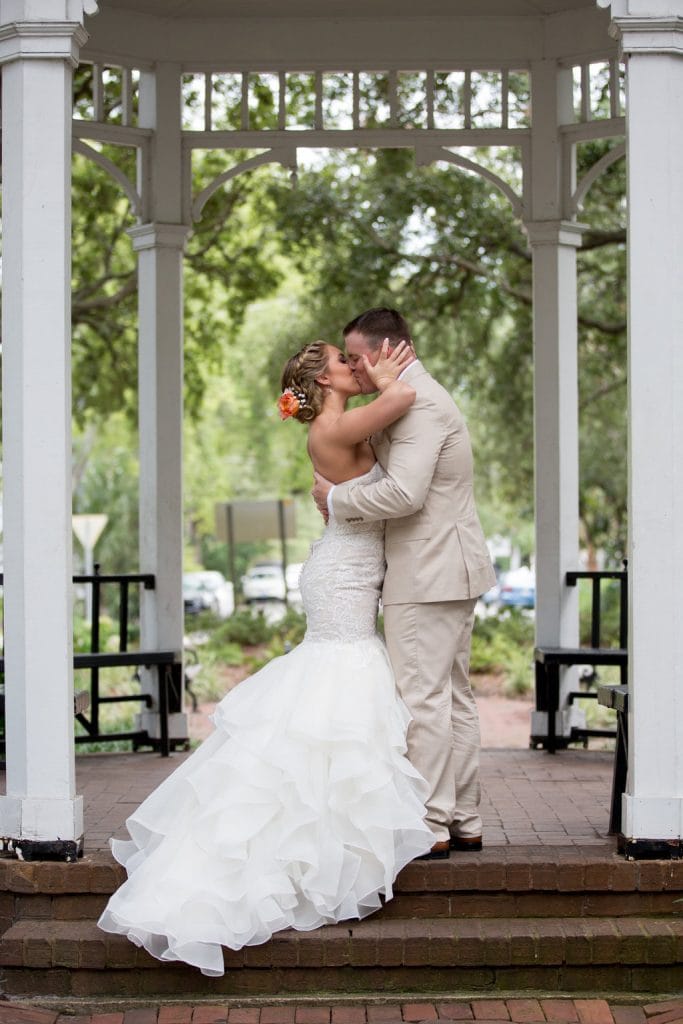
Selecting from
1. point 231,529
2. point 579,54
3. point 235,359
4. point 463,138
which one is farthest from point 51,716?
point 235,359

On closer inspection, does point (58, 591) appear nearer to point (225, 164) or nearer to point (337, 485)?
point (337, 485)

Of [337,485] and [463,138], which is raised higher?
[463,138]

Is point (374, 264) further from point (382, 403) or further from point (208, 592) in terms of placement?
point (208, 592)

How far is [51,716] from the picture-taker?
16.5ft

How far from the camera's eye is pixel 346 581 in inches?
200

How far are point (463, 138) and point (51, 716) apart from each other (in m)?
4.49

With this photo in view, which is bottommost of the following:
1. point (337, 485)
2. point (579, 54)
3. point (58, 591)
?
point (58, 591)

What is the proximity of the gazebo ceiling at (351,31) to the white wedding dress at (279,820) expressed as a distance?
4.15 m

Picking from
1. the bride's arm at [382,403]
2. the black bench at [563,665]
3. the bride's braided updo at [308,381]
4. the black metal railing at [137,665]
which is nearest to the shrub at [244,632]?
the black metal railing at [137,665]

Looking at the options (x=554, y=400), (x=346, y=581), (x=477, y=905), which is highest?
(x=554, y=400)

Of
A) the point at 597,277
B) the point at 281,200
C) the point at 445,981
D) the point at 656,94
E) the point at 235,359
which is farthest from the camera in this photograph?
the point at 235,359

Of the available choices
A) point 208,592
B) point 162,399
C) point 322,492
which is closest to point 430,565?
point 322,492

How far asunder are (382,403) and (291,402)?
1.28 feet

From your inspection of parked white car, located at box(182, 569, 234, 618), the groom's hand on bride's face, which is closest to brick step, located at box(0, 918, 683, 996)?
the groom's hand on bride's face
